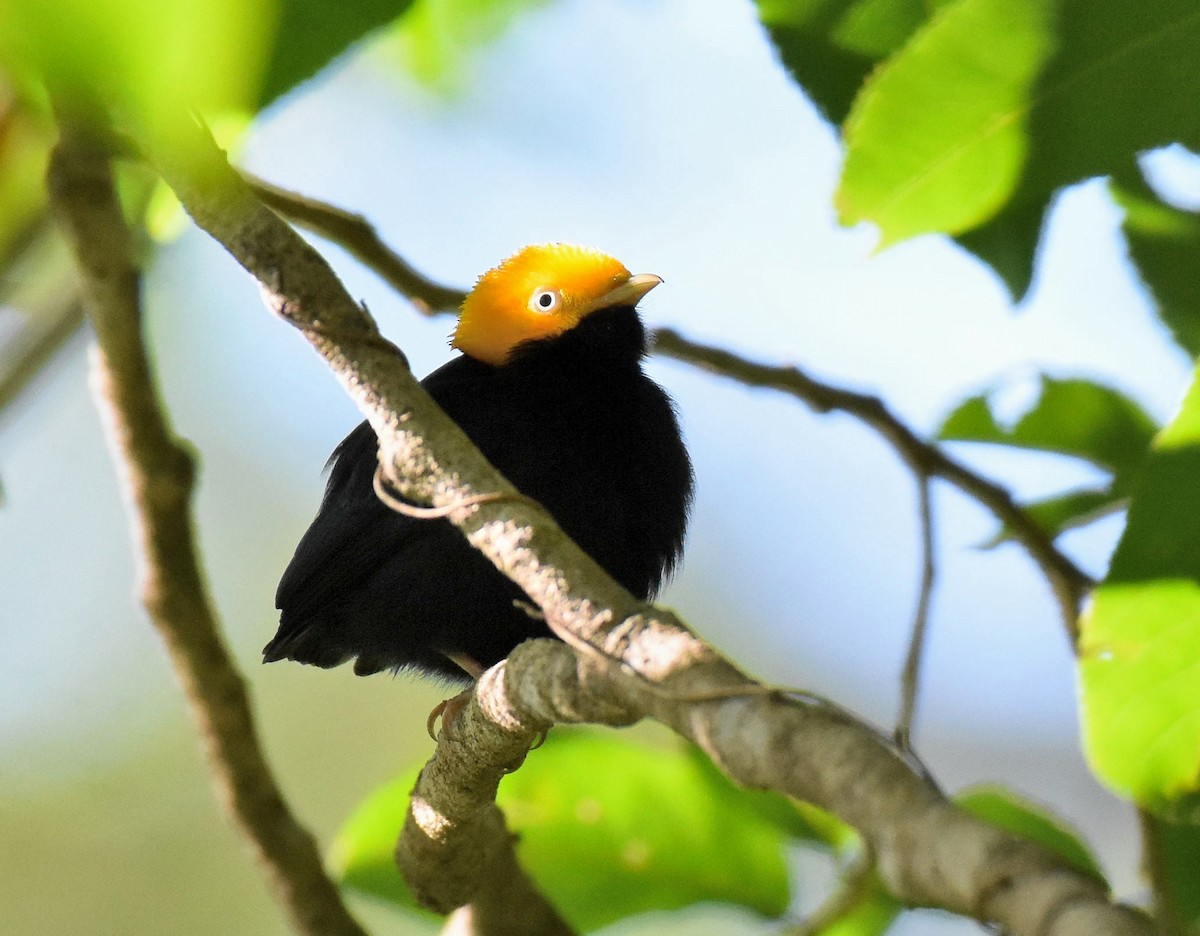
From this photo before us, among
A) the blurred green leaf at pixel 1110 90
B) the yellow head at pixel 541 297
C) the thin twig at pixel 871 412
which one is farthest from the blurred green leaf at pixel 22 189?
the blurred green leaf at pixel 1110 90

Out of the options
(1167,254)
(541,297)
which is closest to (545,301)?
(541,297)

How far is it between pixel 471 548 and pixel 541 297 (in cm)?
117

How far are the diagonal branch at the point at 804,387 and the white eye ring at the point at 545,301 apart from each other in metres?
0.31

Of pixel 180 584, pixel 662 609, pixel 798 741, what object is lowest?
pixel 798 741

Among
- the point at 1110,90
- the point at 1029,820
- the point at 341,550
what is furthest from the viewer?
the point at 341,550

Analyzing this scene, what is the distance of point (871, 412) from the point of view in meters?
3.90

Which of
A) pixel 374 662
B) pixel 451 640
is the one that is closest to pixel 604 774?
pixel 451 640

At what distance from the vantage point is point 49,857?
9.13 meters

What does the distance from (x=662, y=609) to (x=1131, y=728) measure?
0.99 meters

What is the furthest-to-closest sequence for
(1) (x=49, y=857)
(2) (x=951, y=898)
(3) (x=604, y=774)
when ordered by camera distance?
(1) (x=49, y=857), (3) (x=604, y=774), (2) (x=951, y=898)

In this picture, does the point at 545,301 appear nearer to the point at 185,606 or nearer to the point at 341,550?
the point at 341,550

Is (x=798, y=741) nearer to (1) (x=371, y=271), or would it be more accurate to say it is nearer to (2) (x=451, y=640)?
(2) (x=451, y=640)

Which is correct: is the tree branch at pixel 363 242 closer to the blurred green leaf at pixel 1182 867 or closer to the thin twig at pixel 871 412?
the thin twig at pixel 871 412

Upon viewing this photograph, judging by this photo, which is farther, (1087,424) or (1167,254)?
(1087,424)
